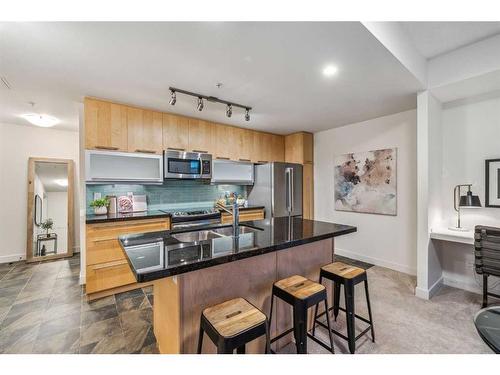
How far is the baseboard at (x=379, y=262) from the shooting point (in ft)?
11.2

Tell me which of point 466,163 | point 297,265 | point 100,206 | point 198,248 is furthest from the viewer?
point 100,206

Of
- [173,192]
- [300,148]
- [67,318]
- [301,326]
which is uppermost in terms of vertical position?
[300,148]

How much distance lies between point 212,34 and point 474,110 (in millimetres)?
3266

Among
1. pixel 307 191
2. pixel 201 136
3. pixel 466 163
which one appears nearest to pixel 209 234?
pixel 201 136

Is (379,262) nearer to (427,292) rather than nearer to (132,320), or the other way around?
(427,292)

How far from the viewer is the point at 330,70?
220 cm

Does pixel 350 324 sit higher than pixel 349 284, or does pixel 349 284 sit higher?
pixel 349 284

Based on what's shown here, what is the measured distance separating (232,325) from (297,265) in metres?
0.94

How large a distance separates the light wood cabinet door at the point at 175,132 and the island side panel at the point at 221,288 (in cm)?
248

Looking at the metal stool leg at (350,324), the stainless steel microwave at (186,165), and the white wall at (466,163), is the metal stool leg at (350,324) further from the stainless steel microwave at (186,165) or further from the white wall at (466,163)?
the stainless steel microwave at (186,165)

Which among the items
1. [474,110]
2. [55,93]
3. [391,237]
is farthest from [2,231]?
[474,110]

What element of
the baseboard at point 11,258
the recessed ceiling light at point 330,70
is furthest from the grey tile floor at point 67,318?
the recessed ceiling light at point 330,70

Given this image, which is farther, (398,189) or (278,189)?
(278,189)

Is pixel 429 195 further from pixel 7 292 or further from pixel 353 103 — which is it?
pixel 7 292
